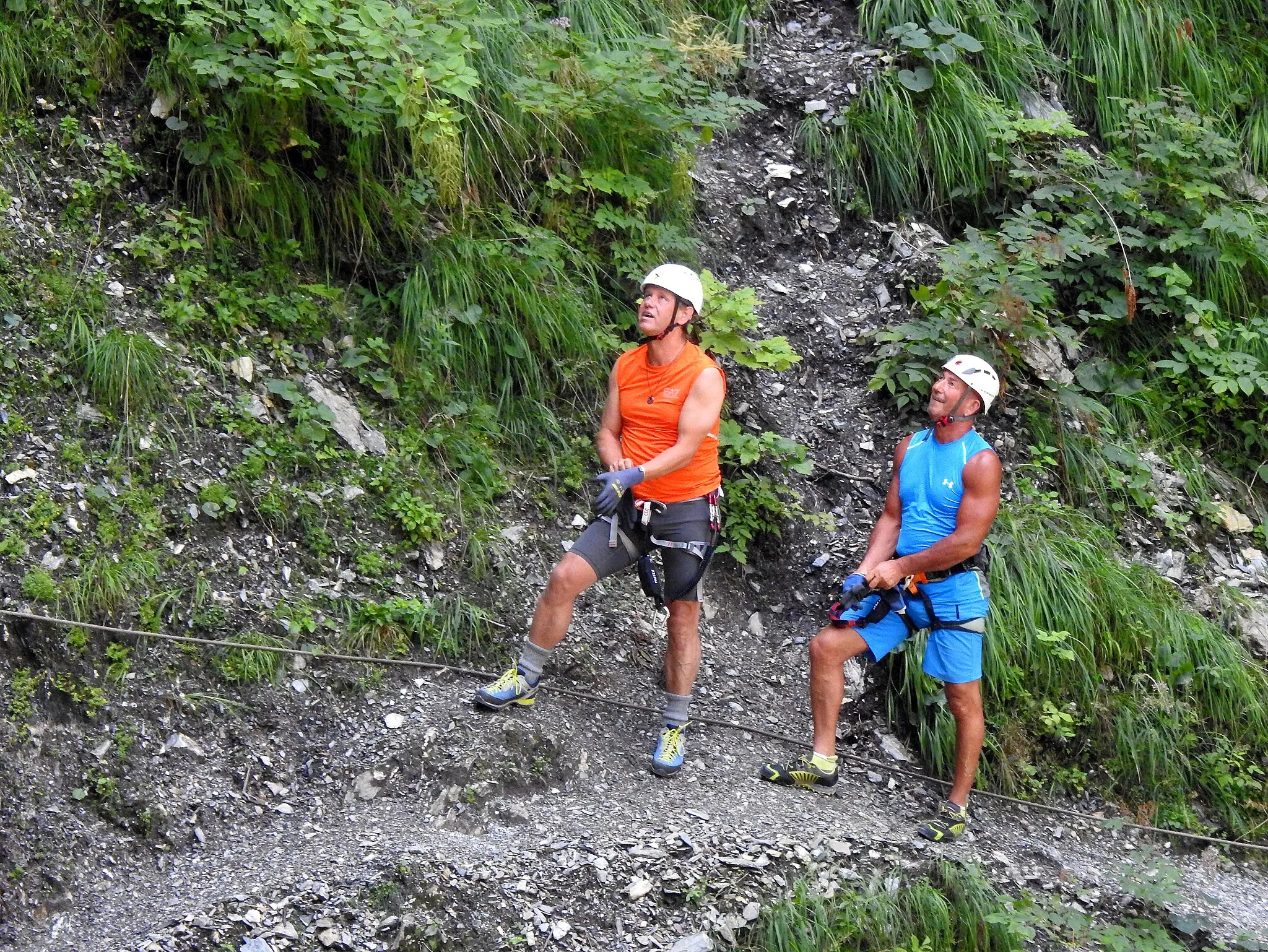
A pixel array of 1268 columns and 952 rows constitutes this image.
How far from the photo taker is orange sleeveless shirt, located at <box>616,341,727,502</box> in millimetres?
4965

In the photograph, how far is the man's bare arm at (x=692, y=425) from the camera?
15.9 ft

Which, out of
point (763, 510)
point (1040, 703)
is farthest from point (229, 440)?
point (1040, 703)

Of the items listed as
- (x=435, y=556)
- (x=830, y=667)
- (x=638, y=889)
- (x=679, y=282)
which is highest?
(x=679, y=282)

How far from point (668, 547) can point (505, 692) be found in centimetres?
97

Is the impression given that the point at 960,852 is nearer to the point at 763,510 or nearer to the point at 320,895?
the point at 763,510

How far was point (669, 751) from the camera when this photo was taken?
5.24m

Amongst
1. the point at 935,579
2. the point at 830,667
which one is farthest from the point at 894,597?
the point at 830,667

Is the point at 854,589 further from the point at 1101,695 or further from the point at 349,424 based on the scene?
the point at 349,424

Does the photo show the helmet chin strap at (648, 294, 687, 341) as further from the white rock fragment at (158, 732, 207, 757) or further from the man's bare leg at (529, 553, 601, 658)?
the white rock fragment at (158, 732, 207, 757)

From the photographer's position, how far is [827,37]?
881 centimetres

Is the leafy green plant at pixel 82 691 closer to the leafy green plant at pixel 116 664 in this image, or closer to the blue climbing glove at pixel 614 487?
the leafy green plant at pixel 116 664

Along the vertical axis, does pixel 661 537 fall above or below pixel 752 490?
above

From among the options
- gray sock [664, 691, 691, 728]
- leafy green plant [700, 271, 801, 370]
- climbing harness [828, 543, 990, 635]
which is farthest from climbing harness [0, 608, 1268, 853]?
leafy green plant [700, 271, 801, 370]

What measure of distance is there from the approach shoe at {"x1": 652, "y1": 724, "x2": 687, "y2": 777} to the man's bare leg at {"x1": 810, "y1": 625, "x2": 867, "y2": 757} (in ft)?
2.08
